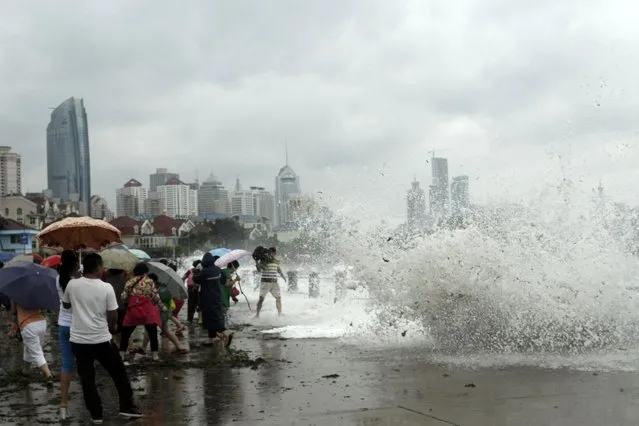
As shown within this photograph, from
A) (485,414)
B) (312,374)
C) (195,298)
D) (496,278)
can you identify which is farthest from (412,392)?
(195,298)

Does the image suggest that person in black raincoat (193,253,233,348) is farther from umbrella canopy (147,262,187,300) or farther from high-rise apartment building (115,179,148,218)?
high-rise apartment building (115,179,148,218)

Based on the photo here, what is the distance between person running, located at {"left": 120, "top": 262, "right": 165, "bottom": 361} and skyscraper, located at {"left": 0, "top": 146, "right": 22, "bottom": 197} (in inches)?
5617

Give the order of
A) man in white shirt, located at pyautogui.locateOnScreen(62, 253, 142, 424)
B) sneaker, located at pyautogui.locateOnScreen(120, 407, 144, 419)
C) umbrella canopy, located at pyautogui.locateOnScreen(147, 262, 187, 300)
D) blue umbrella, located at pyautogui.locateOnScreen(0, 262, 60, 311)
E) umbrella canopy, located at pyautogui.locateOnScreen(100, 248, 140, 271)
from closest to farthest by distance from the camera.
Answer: man in white shirt, located at pyautogui.locateOnScreen(62, 253, 142, 424) → sneaker, located at pyautogui.locateOnScreen(120, 407, 144, 419) → blue umbrella, located at pyautogui.locateOnScreen(0, 262, 60, 311) → umbrella canopy, located at pyautogui.locateOnScreen(100, 248, 140, 271) → umbrella canopy, located at pyautogui.locateOnScreen(147, 262, 187, 300)

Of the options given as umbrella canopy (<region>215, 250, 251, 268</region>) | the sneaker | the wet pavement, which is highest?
umbrella canopy (<region>215, 250, 251, 268</region>)

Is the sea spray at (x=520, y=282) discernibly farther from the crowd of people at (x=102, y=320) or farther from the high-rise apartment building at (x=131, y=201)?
the high-rise apartment building at (x=131, y=201)

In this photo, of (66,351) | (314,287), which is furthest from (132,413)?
(314,287)

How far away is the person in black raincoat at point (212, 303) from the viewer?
11.7 metres

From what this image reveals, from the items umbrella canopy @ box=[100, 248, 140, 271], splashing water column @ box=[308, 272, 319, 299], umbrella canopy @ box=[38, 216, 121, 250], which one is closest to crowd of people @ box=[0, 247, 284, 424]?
umbrella canopy @ box=[100, 248, 140, 271]

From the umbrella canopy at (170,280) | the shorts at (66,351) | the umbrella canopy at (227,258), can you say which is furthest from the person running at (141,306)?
the umbrella canopy at (227,258)

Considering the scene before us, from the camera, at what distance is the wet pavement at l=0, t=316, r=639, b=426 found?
21.3 ft

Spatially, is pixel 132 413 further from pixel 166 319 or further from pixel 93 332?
pixel 166 319

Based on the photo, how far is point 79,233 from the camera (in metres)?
11.2

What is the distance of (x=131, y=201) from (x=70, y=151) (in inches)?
2277

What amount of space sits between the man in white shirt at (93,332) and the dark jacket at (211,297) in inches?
192
